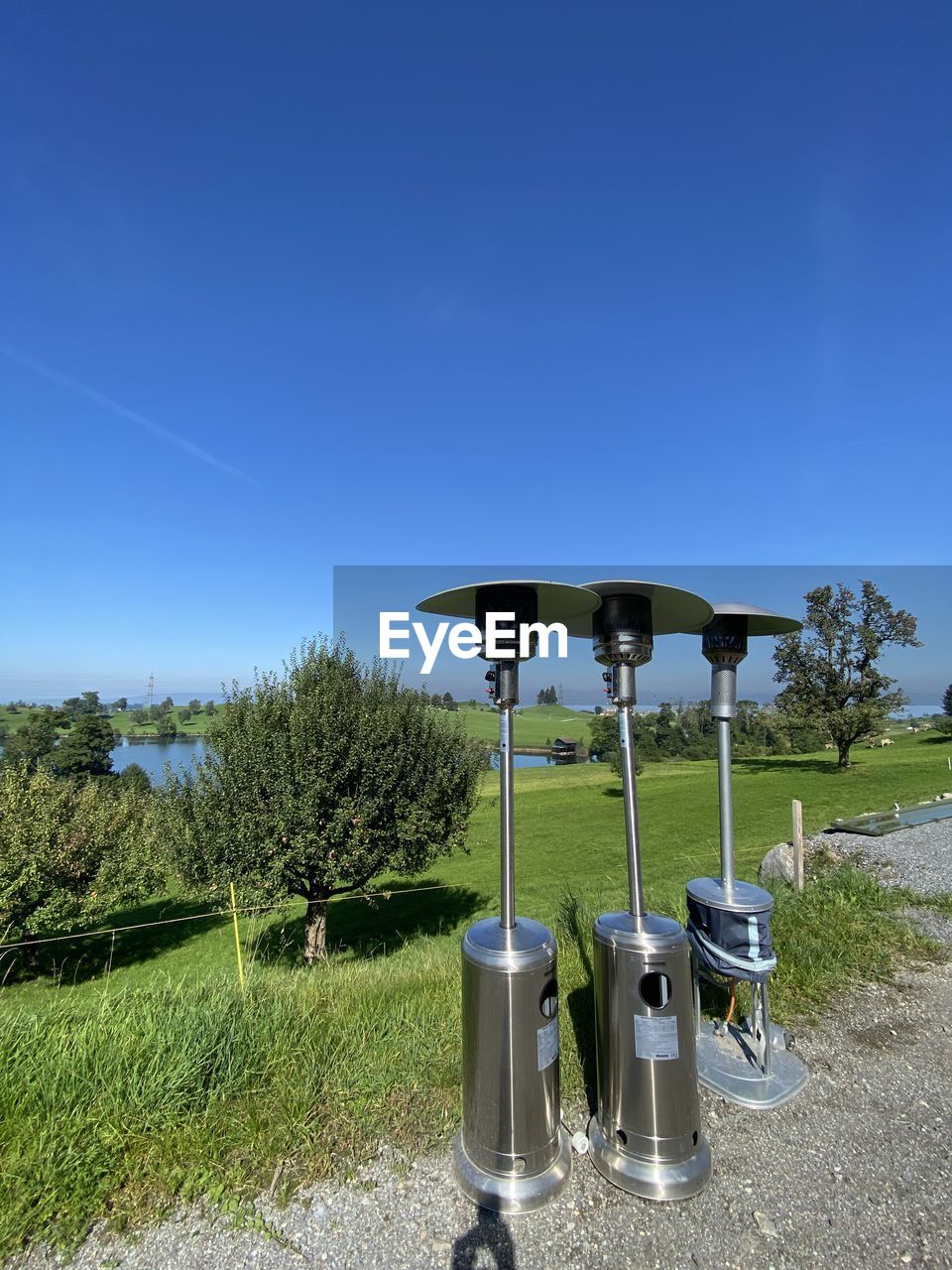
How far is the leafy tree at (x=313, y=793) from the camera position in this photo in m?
9.81

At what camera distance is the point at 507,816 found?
275cm

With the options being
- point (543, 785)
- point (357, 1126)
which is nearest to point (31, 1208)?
point (357, 1126)

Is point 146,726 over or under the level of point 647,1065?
under

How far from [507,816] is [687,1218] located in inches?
63.4

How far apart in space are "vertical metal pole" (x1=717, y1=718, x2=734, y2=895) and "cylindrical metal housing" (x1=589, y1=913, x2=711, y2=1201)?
99 cm

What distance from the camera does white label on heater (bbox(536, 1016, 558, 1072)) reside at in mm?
2398

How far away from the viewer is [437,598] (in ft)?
9.11

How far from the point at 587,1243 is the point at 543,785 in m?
37.6

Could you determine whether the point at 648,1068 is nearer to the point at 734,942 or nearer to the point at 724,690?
the point at 734,942

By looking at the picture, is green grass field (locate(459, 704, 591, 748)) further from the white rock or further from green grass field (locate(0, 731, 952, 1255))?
green grass field (locate(0, 731, 952, 1255))

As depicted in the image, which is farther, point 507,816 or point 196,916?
point 196,916

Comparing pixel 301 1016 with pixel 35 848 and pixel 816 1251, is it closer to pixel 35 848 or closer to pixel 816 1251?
pixel 816 1251

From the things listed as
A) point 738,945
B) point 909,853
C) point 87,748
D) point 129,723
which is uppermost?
point 738,945

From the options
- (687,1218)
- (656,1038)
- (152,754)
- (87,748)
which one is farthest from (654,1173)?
(152,754)
